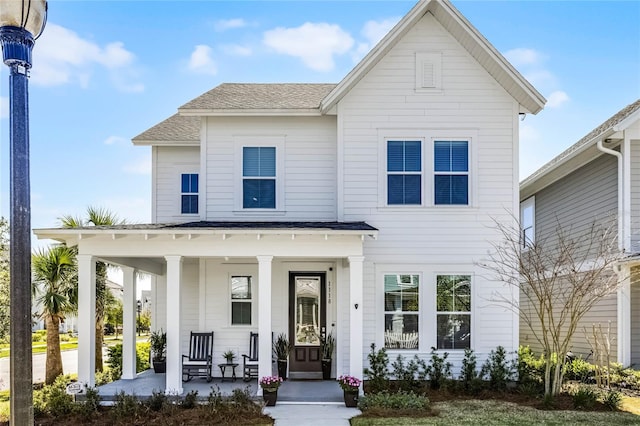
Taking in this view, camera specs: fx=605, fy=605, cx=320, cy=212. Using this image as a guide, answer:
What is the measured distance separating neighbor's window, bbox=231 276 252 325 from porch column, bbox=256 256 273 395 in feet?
7.08

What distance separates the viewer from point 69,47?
1518 centimetres

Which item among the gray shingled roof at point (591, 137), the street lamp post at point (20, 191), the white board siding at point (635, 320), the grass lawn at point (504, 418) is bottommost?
the grass lawn at point (504, 418)

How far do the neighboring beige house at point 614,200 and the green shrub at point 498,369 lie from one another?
274cm

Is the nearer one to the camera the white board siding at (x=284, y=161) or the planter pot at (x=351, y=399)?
the planter pot at (x=351, y=399)

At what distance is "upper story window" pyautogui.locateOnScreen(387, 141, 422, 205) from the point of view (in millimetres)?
12492

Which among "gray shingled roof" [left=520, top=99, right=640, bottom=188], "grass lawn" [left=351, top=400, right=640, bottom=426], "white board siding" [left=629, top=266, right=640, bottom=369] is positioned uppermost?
"gray shingled roof" [left=520, top=99, right=640, bottom=188]

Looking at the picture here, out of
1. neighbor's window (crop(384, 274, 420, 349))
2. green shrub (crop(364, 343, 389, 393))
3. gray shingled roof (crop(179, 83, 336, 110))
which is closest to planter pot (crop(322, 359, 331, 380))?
green shrub (crop(364, 343, 389, 393))

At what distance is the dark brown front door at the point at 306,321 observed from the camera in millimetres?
12992

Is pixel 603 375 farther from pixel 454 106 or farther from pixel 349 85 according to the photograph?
pixel 349 85

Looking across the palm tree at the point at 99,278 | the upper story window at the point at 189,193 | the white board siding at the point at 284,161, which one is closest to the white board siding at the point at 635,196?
the white board siding at the point at 284,161

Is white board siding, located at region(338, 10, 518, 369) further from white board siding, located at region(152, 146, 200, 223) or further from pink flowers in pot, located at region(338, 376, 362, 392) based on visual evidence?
white board siding, located at region(152, 146, 200, 223)

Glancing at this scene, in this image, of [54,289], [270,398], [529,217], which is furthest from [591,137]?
[54,289]

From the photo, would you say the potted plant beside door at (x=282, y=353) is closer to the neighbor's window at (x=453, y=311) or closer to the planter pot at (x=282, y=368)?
the planter pot at (x=282, y=368)

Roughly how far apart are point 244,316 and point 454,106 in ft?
20.6
